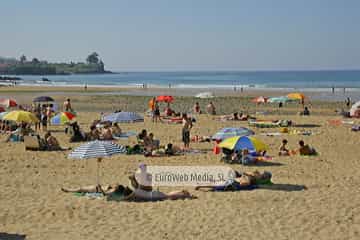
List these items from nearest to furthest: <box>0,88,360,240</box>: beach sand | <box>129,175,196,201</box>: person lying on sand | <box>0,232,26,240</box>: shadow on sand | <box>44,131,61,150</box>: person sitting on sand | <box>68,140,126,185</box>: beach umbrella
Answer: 1. <box>0,232,26,240</box>: shadow on sand
2. <box>0,88,360,240</box>: beach sand
3. <box>129,175,196,201</box>: person lying on sand
4. <box>68,140,126,185</box>: beach umbrella
5. <box>44,131,61,150</box>: person sitting on sand

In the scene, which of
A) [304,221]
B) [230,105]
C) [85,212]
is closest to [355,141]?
[304,221]

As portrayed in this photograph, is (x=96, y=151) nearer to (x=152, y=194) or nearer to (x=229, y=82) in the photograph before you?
(x=152, y=194)

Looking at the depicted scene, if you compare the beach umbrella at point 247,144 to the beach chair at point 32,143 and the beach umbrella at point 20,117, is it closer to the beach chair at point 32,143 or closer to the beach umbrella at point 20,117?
the beach chair at point 32,143

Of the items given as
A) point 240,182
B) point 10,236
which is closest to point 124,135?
point 240,182

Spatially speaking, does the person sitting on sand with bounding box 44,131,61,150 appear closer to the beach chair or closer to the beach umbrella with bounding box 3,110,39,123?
the beach chair

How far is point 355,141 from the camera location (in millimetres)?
19266

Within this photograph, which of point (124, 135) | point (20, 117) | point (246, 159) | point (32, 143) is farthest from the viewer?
point (124, 135)

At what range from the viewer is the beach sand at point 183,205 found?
8695mm

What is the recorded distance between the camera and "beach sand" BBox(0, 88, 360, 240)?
8695 mm

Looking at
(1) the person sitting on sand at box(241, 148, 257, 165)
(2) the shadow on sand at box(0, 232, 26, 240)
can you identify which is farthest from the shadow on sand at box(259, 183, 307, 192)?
(2) the shadow on sand at box(0, 232, 26, 240)

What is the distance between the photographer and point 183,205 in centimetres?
1028

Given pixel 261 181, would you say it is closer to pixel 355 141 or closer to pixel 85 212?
pixel 85 212

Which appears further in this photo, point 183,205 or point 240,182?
point 240,182

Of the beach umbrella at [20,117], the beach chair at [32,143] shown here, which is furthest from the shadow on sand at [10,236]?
the beach umbrella at [20,117]
